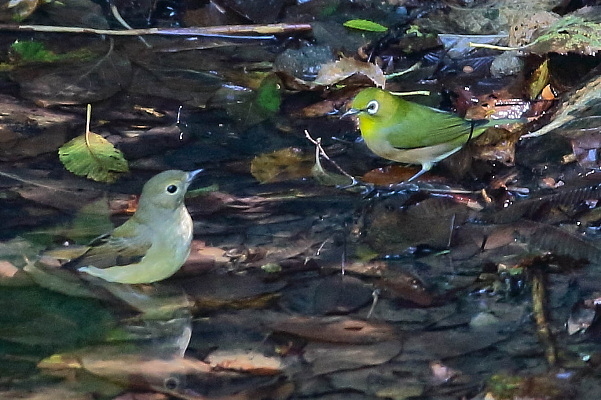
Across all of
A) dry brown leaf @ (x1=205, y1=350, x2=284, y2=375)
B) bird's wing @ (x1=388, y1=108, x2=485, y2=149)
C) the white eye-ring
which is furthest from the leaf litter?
the white eye-ring

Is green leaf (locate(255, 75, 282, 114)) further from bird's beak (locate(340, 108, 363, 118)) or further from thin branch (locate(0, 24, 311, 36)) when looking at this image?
thin branch (locate(0, 24, 311, 36))

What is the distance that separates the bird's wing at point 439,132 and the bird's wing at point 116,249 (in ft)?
5.11

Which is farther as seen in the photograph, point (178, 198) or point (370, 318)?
point (178, 198)

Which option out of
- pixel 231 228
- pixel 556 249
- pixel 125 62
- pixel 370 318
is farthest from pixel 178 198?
pixel 125 62

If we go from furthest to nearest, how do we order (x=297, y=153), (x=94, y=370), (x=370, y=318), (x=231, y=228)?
1. (x=297, y=153)
2. (x=231, y=228)
3. (x=370, y=318)
4. (x=94, y=370)

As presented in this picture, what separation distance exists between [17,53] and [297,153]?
6.68ft

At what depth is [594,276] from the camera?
10.1 feet

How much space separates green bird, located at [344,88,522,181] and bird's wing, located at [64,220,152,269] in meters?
1.49

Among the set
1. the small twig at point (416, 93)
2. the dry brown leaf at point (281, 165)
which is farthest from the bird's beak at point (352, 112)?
the small twig at point (416, 93)

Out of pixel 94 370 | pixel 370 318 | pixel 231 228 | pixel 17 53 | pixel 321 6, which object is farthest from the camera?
pixel 321 6

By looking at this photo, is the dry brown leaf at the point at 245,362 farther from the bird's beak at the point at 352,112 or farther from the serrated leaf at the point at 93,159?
the bird's beak at the point at 352,112

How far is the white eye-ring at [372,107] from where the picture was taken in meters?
4.21

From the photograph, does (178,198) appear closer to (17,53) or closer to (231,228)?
(231,228)

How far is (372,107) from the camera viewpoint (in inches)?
167
